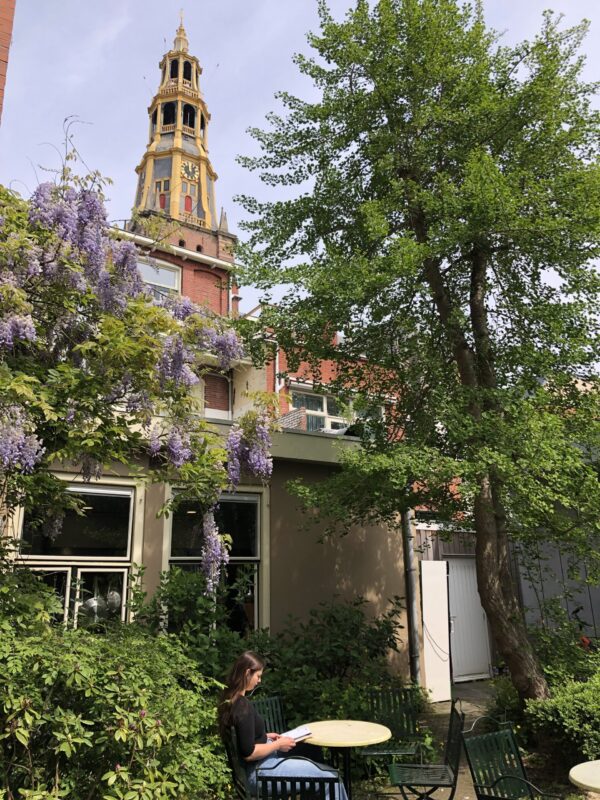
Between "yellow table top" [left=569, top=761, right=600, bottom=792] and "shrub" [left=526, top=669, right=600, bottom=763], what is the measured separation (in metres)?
1.70

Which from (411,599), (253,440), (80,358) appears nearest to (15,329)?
(80,358)

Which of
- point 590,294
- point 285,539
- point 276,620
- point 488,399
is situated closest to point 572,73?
point 590,294

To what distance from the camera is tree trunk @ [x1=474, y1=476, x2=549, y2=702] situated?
640cm

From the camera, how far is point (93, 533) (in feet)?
22.4

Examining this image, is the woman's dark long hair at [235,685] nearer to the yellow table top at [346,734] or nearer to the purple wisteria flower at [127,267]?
the yellow table top at [346,734]

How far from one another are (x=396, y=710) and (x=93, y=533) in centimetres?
372

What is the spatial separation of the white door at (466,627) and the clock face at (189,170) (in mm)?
45332

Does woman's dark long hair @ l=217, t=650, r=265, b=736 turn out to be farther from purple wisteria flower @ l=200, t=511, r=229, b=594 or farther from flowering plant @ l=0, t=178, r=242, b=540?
purple wisteria flower @ l=200, t=511, r=229, b=594

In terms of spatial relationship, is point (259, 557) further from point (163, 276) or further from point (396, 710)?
point (163, 276)

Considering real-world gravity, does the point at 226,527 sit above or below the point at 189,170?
below

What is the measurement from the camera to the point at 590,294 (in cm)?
689

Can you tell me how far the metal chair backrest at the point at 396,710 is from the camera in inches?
218

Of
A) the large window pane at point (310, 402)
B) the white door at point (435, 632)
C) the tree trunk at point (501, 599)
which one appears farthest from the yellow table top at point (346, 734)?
the large window pane at point (310, 402)

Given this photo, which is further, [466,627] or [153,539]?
[466,627]
